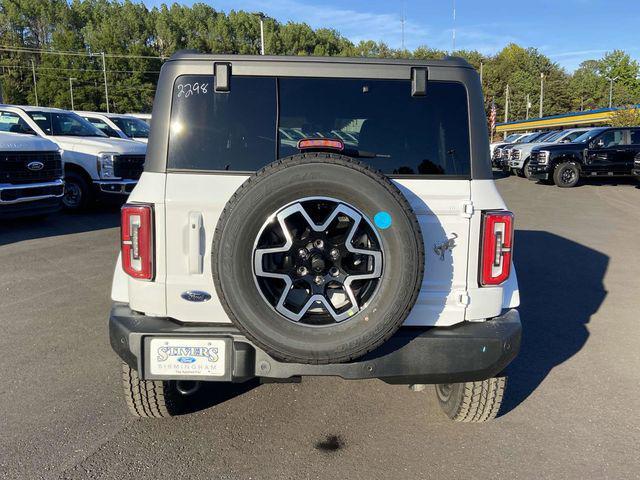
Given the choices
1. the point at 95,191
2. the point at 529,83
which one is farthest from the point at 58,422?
the point at 529,83

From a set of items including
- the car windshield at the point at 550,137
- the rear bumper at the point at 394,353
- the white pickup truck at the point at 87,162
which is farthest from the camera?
the car windshield at the point at 550,137

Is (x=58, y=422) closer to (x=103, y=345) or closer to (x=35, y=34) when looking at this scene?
(x=103, y=345)

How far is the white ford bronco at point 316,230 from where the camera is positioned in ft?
8.02

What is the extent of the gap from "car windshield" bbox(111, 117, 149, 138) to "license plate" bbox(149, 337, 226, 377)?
13.5 meters

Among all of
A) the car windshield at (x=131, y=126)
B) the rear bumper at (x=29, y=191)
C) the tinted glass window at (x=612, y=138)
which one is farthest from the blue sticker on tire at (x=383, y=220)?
the tinted glass window at (x=612, y=138)

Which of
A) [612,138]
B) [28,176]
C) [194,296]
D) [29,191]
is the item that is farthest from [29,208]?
[612,138]

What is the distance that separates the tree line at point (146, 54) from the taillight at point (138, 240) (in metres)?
77.9

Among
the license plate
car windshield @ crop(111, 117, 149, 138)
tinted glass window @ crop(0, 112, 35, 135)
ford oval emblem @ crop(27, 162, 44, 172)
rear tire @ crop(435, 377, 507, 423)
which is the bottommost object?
rear tire @ crop(435, 377, 507, 423)

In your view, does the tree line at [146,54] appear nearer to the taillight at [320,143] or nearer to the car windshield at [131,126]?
the car windshield at [131,126]

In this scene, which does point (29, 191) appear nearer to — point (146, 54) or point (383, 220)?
point (383, 220)

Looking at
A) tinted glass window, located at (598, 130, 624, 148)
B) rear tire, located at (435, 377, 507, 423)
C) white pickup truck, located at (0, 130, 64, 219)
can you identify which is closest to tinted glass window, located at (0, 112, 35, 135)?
white pickup truck, located at (0, 130, 64, 219)

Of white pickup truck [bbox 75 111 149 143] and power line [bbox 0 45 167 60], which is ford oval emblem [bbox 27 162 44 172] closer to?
white pickup truck [bbox 75 111 149 143]

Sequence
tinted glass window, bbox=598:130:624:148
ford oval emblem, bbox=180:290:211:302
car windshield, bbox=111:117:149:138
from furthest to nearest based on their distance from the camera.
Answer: tinted glass window, bbox=598:130:624:148, car windshield, bbox=111:117:149:138, ford oval emblem, bbox=180:290:211:302

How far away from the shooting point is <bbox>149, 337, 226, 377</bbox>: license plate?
2611 mm
